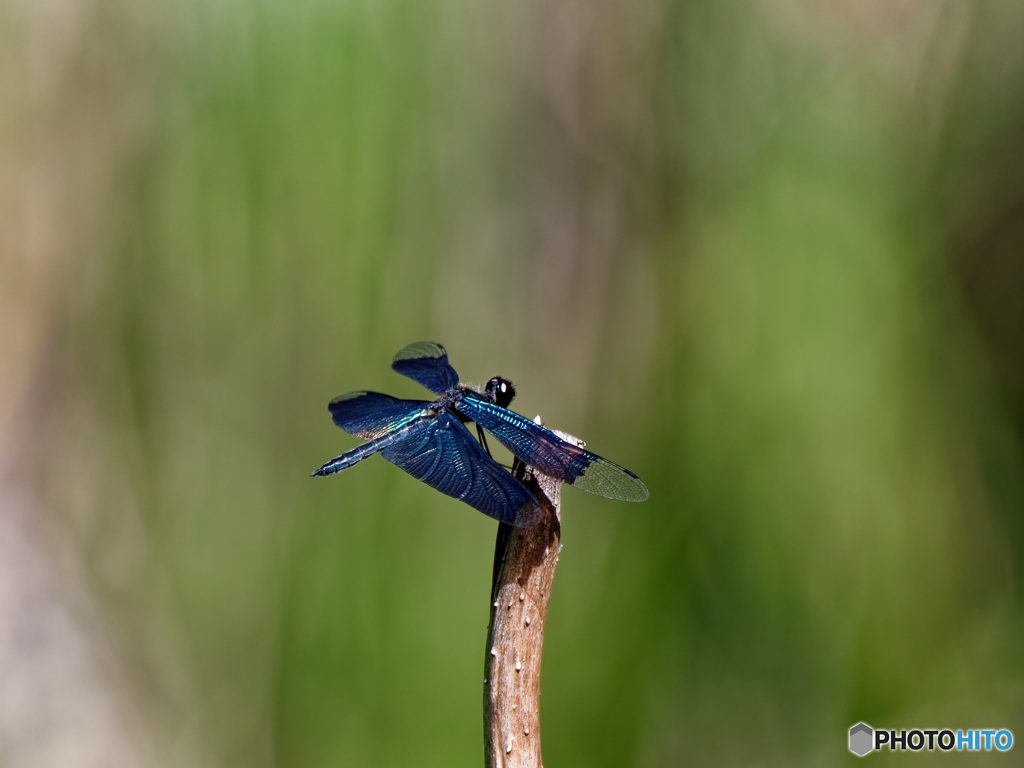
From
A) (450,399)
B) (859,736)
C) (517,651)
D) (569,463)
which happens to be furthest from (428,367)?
(859,736)

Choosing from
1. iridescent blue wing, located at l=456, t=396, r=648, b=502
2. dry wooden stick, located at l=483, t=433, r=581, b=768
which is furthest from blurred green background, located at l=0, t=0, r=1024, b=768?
dry wooden stick, located at l=483, t=433, r=581, b=768

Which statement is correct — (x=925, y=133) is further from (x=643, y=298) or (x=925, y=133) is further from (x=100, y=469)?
(x=100, y=469)

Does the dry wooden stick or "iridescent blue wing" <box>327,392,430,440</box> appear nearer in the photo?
the dry wooden stick

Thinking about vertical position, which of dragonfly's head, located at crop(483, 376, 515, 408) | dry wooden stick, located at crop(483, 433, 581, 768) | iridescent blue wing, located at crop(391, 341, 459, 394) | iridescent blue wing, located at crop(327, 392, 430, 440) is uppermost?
iridescent blue wing, located at crop(391, 341, 459, 394)

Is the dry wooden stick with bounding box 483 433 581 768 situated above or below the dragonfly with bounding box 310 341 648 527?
below

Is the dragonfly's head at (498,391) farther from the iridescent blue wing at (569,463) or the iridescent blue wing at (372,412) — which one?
the iridescent blue wing at (569,463)

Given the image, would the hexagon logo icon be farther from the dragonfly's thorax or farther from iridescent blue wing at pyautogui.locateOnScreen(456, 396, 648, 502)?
the dragonfly's thorax

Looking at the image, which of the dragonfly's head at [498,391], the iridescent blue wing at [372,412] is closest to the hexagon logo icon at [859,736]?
the dragonfly's head at [498,391]
